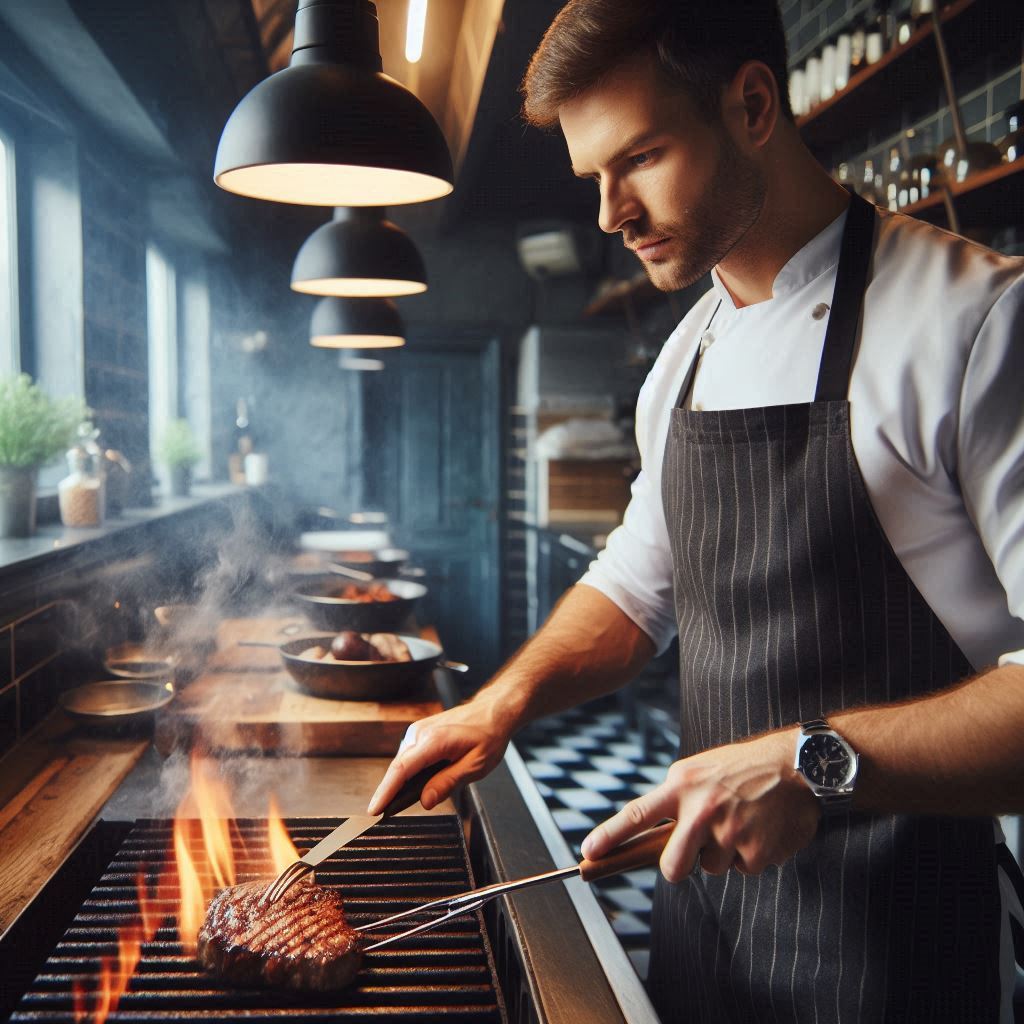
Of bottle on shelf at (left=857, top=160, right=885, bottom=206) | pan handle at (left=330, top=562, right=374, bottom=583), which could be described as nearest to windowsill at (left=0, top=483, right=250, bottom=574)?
pan handle at (left=330, top=562, right=374, bottom=583)

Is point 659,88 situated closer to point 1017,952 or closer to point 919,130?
point 1017,952

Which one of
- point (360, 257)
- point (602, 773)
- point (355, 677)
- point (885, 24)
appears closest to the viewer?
point (355, 677)

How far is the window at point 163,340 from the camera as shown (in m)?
5.84

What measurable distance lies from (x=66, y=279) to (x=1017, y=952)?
3.72 meters

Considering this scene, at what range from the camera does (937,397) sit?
1122 mm

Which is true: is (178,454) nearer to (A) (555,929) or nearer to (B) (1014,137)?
(B) (1014,137)

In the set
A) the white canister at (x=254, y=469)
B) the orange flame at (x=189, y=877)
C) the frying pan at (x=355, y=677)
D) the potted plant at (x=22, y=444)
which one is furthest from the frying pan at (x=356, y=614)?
the white canister at (x=254, y=469)

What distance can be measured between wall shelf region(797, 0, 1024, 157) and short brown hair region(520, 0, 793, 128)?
1.80m

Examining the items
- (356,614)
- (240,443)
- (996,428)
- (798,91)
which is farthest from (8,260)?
(996,428)

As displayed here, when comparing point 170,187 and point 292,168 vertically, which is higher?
point 170,187

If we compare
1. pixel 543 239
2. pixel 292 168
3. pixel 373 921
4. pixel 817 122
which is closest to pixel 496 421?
pixel 543 239

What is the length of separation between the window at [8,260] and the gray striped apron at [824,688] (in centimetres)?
297

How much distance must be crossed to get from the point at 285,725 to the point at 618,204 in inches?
47.5

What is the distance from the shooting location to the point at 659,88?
1.24 m
